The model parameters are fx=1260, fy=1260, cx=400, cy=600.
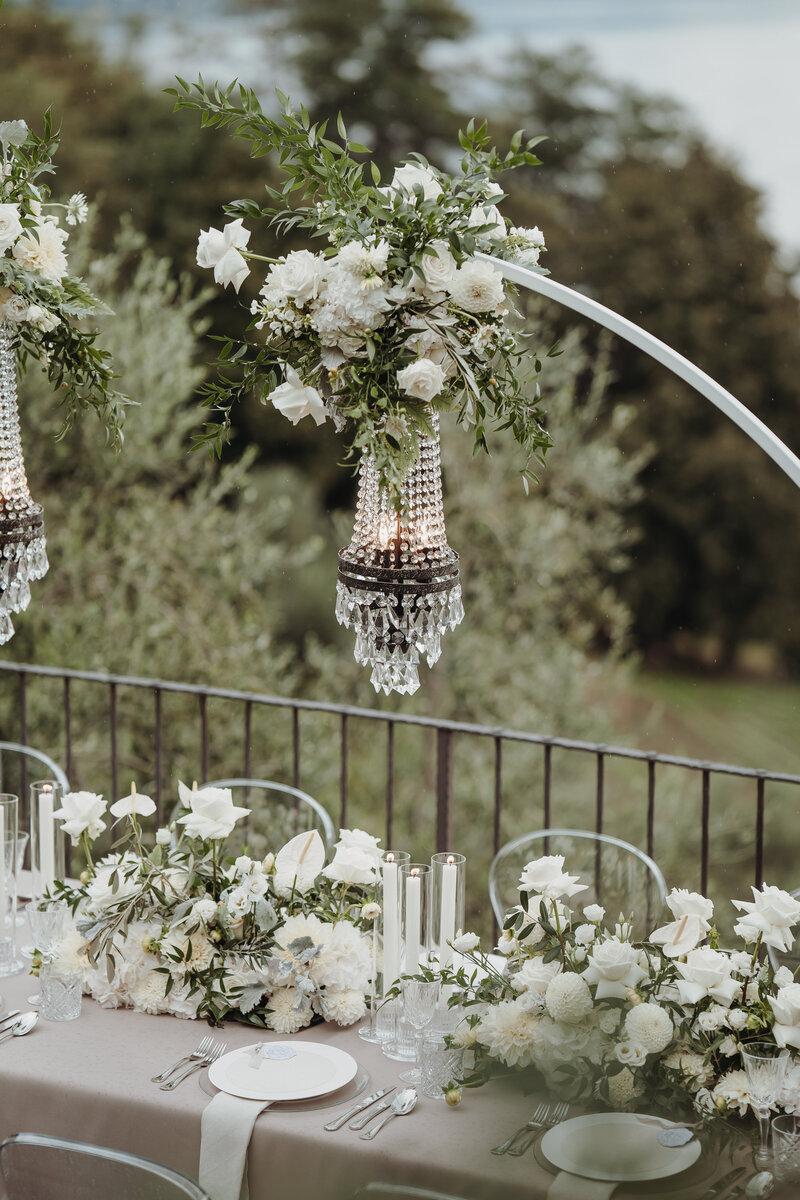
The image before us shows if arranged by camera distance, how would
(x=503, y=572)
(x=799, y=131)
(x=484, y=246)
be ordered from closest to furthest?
(x=484, y=246), (x=503, y=572), (x=799, y=131)

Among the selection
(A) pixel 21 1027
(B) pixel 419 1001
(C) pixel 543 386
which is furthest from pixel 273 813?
(C) pixel 543 386

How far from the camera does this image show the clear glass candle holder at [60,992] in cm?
205

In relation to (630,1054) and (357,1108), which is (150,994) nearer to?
(357,1108)

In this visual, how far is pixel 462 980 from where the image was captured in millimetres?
1861

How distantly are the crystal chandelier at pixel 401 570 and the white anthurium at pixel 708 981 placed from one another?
56 centimetres

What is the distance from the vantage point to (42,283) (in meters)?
2.12

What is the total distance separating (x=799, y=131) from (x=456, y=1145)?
612 cm

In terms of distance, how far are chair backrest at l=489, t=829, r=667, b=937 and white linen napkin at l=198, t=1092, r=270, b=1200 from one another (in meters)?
0.80

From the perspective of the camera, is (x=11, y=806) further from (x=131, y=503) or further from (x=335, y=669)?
(x=335, y=669)

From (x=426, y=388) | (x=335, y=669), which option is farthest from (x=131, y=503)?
(x=426, y=388)

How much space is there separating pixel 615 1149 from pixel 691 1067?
184mm

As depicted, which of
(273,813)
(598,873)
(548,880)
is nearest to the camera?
(548,880)

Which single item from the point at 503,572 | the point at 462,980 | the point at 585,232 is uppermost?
the point at 585,232

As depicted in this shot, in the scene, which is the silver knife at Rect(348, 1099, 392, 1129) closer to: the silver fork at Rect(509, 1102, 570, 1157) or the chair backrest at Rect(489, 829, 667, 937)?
the silver fork at Rect(509, 1102, 570, 1157)
